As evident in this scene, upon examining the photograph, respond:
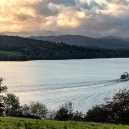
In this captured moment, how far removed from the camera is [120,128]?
17578 mm

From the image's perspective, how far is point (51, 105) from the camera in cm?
6906

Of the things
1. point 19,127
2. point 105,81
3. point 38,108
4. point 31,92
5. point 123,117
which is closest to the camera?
point 19,127

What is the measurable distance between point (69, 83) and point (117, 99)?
64.1m

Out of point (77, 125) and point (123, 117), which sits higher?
point (77, 125)

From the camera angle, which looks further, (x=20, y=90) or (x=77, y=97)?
(x=20, y=90)

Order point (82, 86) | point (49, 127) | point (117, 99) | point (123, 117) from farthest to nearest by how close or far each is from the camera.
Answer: point (82, 86)
point (117, 99)
point (123, 117)
point (49, 127)

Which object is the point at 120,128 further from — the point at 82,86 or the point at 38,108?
the point at 82,86

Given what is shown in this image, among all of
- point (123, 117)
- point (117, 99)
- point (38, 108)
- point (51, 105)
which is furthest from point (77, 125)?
point (51, 105)

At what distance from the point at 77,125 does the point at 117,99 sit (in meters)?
24.1

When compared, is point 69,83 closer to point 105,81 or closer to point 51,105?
point 105,81

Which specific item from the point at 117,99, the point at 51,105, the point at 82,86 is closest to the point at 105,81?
the point at 82,86

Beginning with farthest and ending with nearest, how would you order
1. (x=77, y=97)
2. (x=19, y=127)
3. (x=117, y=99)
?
(x=77, y=97)
(x=117, y=99)
(x=19, y=127)

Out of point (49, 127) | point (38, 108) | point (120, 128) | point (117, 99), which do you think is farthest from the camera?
point (38, 108)

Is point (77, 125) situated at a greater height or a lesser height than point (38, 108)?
greater
